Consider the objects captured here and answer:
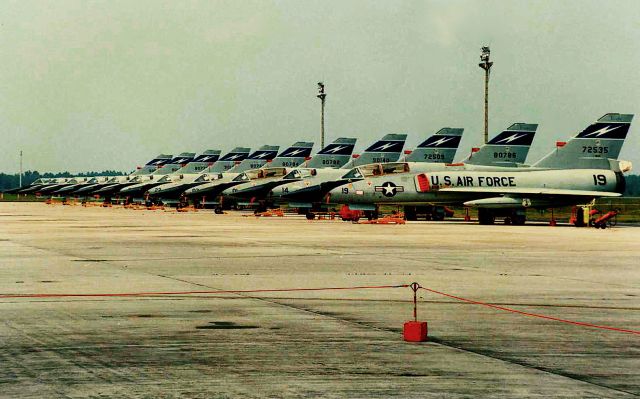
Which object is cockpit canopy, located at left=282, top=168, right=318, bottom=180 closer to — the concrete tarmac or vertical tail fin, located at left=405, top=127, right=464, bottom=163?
vertical tail fin, located at left=405, top=127, right=464, bottom=163

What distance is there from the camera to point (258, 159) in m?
78.9

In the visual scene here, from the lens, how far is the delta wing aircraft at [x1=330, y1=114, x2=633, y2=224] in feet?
139

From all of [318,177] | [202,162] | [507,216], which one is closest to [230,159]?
[202,162]

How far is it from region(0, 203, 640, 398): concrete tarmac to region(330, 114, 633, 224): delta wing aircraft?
829 inches

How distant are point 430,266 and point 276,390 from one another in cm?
1195

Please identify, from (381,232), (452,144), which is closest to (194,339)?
(381,232)

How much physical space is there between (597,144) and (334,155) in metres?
22.1

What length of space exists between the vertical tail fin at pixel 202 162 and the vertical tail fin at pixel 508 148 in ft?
144

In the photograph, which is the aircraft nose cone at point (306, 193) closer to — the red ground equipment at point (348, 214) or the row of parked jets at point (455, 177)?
the row of parked jets at point (455, 177)

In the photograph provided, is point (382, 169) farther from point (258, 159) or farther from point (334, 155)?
point (258, 159)

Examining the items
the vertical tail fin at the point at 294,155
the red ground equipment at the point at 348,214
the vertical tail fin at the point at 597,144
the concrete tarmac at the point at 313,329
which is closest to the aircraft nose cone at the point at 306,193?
the red ground equipment at the point at 348,214

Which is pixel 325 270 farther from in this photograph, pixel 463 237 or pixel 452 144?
pixel 452 144

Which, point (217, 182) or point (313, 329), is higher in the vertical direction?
point (217, 182)

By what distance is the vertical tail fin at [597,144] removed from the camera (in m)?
45.0
